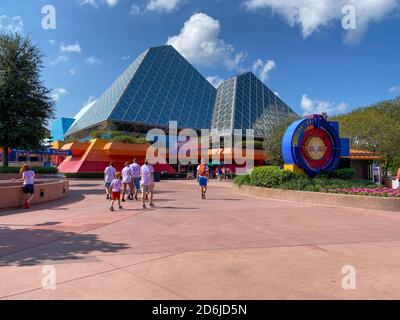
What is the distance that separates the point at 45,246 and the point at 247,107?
203ft

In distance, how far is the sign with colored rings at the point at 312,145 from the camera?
1648 cm

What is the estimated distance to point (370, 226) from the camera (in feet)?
28.4

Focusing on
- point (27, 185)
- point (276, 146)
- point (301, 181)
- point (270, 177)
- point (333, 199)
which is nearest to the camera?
point (27, 185)

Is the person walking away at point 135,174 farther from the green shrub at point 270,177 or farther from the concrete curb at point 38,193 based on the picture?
the green shrub at point 270,177

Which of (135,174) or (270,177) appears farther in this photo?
(270,177)

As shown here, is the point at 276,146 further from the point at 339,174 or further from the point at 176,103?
the point at 176,103

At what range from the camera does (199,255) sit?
18.9ft

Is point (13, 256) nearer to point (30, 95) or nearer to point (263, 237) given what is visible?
point (263, 237)

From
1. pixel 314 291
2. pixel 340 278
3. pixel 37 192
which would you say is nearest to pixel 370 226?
pixel 340 278

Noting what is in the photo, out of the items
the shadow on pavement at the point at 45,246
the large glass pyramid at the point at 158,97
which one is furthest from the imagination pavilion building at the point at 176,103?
the shadow on pavement at the point at 45,246

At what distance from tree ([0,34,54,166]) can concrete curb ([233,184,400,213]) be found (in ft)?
44.4

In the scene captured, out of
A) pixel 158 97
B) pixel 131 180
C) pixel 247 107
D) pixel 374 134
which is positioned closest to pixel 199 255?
pixel 131 180

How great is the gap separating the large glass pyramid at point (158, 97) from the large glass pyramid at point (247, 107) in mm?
3807
